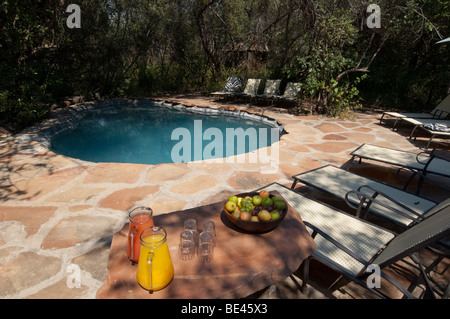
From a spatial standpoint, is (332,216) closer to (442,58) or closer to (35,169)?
(35,169)

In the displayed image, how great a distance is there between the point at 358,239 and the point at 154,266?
166 cm

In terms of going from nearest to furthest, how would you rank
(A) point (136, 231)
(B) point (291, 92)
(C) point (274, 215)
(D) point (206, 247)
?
(A) point (136, 231) → (D) point (206, 247) → (C) point (274, 215) → (B) point (291, 92)

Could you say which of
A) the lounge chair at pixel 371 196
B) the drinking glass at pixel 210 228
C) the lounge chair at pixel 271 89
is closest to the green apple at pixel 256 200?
the drinking glass at pixel 210 228

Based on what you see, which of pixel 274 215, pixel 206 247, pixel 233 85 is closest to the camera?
pixel 206 247

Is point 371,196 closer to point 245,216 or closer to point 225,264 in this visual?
point 245,216

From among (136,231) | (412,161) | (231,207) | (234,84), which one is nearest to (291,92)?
(234,84)

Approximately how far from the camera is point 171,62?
12453 millimetres

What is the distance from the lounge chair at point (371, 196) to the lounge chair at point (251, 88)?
690 centimetres

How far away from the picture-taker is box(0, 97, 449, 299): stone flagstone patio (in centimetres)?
188

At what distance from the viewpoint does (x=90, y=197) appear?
301cm

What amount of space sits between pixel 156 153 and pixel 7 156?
2.77 m

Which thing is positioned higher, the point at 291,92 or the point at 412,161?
the point at 291,92

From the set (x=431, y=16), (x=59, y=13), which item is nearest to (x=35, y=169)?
(x=59, y=13)

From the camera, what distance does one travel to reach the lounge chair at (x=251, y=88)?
9.65m
